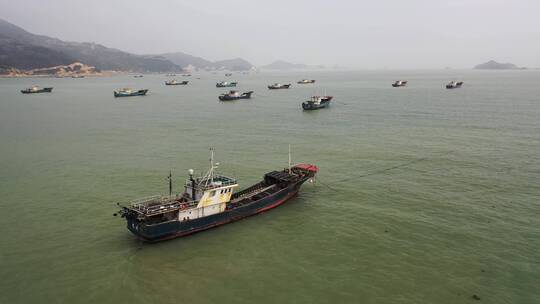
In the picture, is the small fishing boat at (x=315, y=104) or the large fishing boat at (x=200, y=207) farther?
the small fishing boat at (x=315, y=104)

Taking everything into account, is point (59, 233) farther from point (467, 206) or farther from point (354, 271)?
point (467, 206)

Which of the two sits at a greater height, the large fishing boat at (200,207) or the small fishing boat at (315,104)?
the small fishing boat at (315,104)

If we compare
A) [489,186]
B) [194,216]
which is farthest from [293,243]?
[489,186]

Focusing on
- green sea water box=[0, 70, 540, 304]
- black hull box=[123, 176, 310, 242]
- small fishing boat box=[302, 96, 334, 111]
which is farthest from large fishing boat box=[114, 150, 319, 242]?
small fishing boat box=[302, 96, 334, 111]

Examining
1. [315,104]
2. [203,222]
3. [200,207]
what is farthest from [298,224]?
[315,104]

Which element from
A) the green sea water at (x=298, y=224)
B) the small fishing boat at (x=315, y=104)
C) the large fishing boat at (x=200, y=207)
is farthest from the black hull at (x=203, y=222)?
the small fishing boat at (x=315, y=104)

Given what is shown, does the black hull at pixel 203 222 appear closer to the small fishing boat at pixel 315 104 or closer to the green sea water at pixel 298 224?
the green sea water at pixel 298 224
